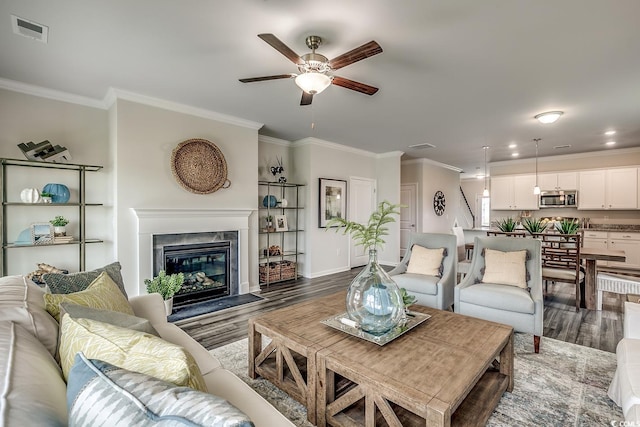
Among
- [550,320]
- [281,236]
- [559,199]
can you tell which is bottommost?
[550,320]

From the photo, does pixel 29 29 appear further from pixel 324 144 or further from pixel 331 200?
pixel 331 200

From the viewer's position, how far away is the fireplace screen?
13.0 feet

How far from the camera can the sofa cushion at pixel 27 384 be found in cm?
66

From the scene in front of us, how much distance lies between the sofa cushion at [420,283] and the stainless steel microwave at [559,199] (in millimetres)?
5274

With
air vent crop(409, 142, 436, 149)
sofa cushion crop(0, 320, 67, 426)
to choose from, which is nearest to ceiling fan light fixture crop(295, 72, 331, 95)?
sofa cushion crop(0, 320, 67, 426)

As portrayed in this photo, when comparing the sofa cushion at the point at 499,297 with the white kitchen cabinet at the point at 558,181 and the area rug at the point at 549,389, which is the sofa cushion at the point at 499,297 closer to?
the area rug at the point at 549,389

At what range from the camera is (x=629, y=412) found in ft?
4.51

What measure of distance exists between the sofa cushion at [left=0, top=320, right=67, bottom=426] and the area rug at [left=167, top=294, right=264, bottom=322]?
2729mm

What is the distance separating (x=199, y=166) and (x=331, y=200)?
2750mm

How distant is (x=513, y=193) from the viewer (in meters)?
7.51

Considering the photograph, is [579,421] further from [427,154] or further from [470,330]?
[427,154]

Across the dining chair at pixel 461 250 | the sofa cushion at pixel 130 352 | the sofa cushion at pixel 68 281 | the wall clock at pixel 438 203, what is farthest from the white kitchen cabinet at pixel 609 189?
the sofa cushion at pixel 68 281

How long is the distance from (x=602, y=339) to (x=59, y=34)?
18.1ft

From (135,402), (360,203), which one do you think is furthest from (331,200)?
(135,402)
